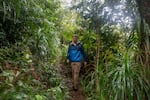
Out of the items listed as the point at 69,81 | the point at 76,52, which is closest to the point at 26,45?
the point at 76,52

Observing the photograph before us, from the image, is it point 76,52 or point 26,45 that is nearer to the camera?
point 26,45

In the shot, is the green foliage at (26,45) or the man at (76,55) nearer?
the green foliage at (26,45)

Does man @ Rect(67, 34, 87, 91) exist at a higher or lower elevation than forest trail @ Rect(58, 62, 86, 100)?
higher

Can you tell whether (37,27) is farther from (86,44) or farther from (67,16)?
(67,16)

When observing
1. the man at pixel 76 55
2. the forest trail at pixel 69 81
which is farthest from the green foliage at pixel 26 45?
the man at pixel 76 55

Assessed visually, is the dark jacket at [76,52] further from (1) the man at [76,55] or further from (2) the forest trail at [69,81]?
(2) the forest trail at [69,81]

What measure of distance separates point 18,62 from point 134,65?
2331mm

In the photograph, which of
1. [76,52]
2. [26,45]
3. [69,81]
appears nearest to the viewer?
[26,45]

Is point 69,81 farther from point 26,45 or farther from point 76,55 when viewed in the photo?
point 26,45

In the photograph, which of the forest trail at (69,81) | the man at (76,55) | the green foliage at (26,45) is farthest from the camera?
the man at (76,55)

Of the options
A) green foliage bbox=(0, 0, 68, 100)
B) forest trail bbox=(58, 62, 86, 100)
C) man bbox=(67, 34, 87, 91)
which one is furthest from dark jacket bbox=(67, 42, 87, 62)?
forest trail bbox=(58, 62, 86, 100)

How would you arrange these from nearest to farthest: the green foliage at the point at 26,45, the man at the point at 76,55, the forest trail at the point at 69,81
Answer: the green foliage at the point at 26,45 < the forest trail at the point at 69,81 < the man at the point at 76,55

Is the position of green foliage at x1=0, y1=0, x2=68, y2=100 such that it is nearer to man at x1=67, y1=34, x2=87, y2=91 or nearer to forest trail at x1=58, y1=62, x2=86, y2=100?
forest trail at x1=58, y1=62, x2=86, y2=100

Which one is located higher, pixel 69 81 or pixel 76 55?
pixel 76 55
